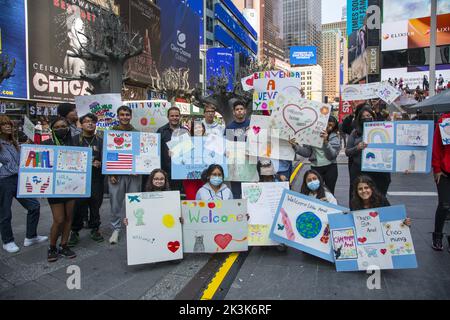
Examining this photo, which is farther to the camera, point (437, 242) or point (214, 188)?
point (214, 188)

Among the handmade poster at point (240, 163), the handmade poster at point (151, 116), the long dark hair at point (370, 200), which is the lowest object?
the long dark hair at point (370, 200)

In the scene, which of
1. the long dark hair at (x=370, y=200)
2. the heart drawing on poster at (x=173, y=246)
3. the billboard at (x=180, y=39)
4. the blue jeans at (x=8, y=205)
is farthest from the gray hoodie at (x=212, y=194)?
the billboard at (x=180, y=39)

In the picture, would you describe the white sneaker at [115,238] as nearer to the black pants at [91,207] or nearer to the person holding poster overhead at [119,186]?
the person holding poster overhead at [119,186]

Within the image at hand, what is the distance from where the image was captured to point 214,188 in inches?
179

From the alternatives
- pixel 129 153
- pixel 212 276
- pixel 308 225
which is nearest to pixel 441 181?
pixel 308 225

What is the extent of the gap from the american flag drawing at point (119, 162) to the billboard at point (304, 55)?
3223 inches

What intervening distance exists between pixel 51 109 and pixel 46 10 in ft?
23.2

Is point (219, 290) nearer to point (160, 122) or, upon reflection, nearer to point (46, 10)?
point (160, 122)

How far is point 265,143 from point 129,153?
2011mm

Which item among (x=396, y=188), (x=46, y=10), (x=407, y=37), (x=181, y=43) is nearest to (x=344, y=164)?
(x=396, y=188)

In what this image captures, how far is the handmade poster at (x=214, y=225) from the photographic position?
414 centimetres

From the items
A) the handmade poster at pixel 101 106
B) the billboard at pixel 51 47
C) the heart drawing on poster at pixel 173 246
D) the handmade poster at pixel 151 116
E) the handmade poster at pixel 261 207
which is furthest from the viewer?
the billboard at pixel 51 47

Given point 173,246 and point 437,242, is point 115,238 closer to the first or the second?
point 173,246

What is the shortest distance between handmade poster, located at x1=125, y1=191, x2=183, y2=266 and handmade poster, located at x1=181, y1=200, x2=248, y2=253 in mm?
128
